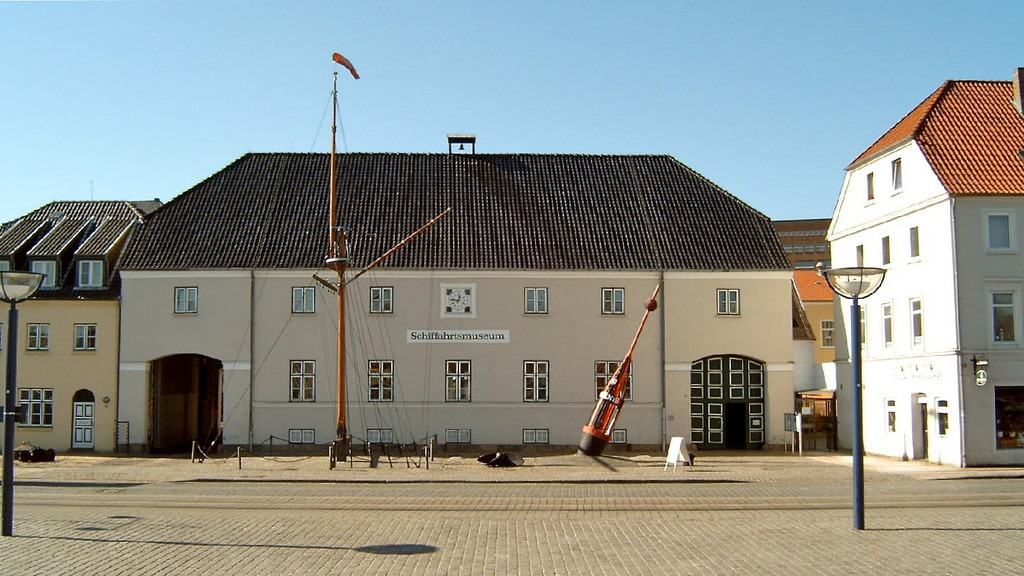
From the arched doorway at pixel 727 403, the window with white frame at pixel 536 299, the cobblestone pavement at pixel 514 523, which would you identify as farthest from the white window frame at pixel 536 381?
the cobblestone pavement at pixel 514 523

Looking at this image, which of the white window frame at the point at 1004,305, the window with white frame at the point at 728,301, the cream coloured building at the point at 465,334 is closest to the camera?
the white window frame at the point at 1004,305

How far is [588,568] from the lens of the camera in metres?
13.2

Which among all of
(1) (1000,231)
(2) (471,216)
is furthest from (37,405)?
(1) (1000,231)

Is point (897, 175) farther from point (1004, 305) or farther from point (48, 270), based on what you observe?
point (48, 270)

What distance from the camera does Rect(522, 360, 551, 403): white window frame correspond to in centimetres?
4084

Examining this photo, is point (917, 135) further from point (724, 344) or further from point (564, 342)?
point (564, 342)

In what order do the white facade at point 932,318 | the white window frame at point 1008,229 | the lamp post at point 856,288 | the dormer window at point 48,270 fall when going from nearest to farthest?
the lamp post at point 856,288 < the white facade at point 932,318 < the white window frame at point 1008,229 < the dormer window at point 48,270

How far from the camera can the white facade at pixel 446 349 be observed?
40.5 m

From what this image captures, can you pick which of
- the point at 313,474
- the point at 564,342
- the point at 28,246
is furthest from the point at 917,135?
the point at 28,246

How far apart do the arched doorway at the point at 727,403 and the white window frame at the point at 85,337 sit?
79.4ft

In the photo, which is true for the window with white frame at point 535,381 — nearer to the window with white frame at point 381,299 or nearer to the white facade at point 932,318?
the window with white frame at point 381,299

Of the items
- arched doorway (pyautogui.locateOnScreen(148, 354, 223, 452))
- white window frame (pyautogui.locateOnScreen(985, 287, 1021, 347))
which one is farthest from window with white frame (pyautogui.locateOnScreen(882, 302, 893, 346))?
arched doorway (pyautogui.locateOnScreen(148, 354, 223, 452))

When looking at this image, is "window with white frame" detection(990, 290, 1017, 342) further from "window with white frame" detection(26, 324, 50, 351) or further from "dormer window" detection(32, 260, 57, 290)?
"dormer window" detection(32, 260, 57, 290)

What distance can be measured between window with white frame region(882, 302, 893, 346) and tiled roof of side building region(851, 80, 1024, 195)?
18.8ft
